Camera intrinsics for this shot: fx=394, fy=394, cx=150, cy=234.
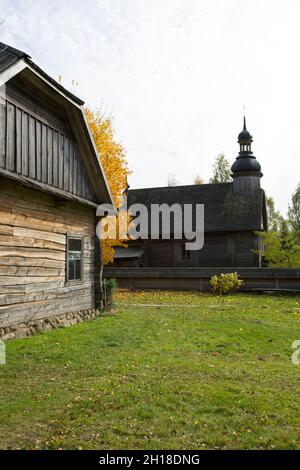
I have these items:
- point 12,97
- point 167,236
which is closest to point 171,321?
point 12,97

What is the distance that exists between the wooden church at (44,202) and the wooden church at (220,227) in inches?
688

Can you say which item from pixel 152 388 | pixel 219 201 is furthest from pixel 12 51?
pixel 219 201

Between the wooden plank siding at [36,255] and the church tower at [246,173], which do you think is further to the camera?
the church tower at [246,173]

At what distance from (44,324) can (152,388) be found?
521cm

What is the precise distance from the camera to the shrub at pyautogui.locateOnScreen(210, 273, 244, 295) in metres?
21.0

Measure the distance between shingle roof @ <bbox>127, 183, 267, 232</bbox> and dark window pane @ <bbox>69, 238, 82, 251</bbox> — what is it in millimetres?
18924

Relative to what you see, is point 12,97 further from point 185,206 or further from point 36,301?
point 185,206

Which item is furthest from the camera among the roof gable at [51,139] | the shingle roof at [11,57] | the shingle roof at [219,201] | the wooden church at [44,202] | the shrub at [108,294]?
the shingle roof at [219,201]

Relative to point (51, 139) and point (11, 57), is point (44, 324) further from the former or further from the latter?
point (11, 57)

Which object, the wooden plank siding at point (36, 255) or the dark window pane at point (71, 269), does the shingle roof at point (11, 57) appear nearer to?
the wooden plank siding at point (36, 255)

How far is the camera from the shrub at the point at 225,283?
21.0 m

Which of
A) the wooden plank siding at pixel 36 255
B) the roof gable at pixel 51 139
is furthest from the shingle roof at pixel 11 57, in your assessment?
the wooden plank siding at pixel 36 255

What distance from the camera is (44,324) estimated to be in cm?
1038

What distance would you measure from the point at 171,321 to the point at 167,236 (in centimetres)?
1877
